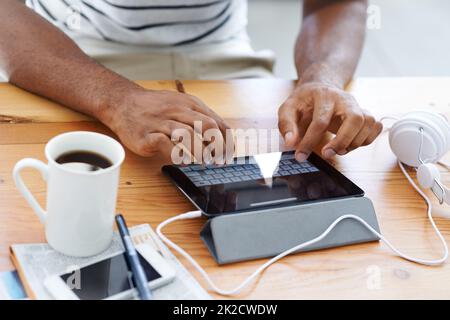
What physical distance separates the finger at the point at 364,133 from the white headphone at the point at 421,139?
0.12 ft

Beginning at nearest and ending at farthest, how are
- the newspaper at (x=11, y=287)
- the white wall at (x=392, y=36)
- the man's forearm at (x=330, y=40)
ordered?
the newspaper at (x=11, y=287)
the man's forearm at (x=330, y=40)
the white wall at (x=392, y=36)

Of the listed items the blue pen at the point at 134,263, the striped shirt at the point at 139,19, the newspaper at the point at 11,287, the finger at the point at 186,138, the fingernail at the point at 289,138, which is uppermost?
the striped shirt at the point at 139,19

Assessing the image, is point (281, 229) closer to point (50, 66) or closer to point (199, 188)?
point (199, 188)

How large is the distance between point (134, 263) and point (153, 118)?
0.93 feet

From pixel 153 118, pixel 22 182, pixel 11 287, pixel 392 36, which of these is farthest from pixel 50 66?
pixel 392 36

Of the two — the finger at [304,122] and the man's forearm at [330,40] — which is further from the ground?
the man's forearm at [330,40]

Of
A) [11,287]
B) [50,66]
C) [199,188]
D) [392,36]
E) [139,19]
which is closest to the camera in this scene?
[11,287]

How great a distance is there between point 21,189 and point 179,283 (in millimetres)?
200

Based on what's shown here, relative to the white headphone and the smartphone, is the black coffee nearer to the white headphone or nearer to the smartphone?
the smartphone

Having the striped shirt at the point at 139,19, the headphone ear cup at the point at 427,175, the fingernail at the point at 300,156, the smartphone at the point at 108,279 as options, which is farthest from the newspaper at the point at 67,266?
the striped shirt at the point at 139,19

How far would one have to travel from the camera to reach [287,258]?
2.29 feet

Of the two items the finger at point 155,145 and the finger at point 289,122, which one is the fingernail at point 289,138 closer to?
the finger at point 289,122

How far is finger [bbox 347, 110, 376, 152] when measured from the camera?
912 mm

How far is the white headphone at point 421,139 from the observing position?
88 centimetres
